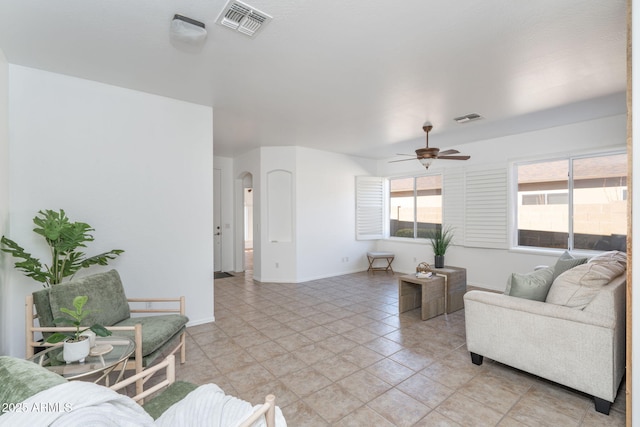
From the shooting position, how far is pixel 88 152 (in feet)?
9.51

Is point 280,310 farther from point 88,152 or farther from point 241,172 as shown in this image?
point 241,172

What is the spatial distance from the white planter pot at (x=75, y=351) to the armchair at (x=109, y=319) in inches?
9.0

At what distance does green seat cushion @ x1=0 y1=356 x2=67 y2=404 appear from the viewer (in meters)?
0.81

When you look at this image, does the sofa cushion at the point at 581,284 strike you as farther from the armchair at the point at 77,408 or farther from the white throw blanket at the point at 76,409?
the white throw blanket at the point at 76,409

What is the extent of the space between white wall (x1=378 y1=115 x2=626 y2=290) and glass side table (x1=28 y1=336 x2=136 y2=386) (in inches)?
208

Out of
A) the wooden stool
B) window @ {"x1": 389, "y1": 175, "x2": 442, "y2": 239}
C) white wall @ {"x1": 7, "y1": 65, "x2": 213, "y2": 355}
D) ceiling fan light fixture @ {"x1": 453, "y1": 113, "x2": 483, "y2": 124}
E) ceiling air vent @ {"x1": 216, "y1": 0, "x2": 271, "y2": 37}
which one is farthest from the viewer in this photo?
the wooden stool

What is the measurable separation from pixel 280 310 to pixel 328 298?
2.87 ft

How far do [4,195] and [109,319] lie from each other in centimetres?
141

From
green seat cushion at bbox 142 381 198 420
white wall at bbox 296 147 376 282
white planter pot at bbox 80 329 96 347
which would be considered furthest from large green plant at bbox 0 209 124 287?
white wall at bbox 296 147 376 282

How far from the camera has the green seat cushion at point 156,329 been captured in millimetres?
2071

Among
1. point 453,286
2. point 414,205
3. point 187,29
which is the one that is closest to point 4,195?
point 187,29

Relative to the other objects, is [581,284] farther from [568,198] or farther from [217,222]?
[217,222]

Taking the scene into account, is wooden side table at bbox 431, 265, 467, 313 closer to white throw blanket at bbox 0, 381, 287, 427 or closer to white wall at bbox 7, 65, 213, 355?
white wall at bbox 7, 65, 213, 355

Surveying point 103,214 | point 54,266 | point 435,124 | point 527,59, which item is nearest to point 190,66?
point 103,214
